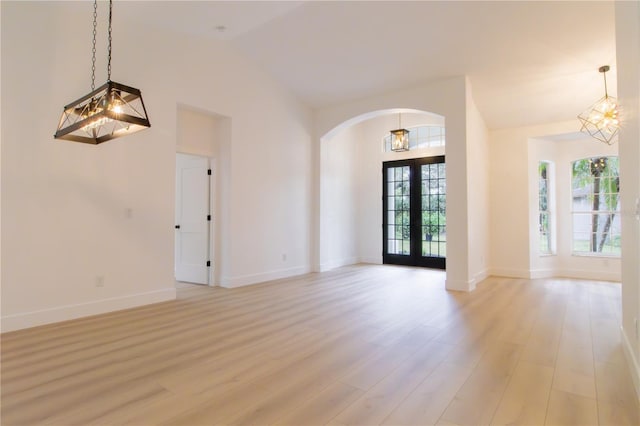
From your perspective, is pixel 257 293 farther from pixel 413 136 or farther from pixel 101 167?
pixel 413 136

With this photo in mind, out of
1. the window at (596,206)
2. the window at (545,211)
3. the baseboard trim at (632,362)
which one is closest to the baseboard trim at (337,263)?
the window at (545,211)

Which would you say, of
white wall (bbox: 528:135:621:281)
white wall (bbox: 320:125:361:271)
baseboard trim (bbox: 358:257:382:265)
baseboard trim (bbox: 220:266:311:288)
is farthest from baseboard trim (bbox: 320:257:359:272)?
white wall (bbox: 528:135:621:281)

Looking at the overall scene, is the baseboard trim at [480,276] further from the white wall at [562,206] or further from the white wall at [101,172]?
the white wall at [101,172]

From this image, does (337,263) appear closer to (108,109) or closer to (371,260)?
(371,260)

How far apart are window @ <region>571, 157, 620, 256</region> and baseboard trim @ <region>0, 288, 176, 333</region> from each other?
7586 mm

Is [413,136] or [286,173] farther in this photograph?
[413,136]

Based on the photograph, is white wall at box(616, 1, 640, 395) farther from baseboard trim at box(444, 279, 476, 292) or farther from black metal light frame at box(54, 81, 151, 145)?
black metal light frame at box(54, 81, 151, 145)

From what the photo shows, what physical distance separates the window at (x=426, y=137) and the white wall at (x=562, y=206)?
1823 mm

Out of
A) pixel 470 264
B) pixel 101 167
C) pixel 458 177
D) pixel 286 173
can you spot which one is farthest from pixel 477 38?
pixel 101 167

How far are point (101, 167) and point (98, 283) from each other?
4.51 feet

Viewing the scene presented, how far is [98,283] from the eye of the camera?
3846mm

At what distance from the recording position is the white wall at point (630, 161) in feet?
6.68

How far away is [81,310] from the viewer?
145 inches

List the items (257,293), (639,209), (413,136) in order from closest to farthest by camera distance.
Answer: (639,209), (257,293), (413,136)
